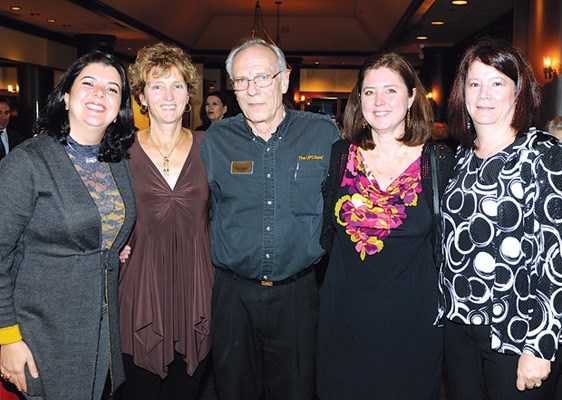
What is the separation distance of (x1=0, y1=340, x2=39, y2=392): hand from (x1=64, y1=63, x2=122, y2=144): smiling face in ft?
2.72

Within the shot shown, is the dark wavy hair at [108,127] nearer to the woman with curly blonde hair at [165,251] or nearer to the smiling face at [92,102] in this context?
the smiling face at [92,102]

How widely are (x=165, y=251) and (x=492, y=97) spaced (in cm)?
153

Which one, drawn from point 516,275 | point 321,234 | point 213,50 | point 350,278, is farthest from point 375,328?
point 213,50

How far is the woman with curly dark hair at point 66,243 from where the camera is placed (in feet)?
7.07

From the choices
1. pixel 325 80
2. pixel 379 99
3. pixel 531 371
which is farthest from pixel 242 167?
pixel 325 80

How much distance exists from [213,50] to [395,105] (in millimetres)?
17989

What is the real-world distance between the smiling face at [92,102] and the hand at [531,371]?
6.00 ft

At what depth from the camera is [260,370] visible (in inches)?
113

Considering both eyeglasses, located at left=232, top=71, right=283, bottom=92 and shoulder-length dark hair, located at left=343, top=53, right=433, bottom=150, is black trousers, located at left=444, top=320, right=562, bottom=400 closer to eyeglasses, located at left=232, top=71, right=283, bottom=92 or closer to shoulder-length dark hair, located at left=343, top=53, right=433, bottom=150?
shoulder-length dark hair, located at left=343, top=53, right=433, bottom=150

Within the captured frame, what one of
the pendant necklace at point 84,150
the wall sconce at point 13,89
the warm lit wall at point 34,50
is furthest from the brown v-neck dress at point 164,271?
the wall sconce at point 13,89

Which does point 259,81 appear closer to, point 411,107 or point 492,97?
point 411,107

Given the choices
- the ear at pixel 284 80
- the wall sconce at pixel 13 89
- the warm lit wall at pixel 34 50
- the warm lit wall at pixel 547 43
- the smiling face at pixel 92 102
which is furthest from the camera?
the wall sconce at pixel 13 89

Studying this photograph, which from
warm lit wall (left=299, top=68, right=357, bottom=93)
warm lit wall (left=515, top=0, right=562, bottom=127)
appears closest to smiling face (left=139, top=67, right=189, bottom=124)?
warm lit wall (left=515, top=0, right=562, bottom=127)

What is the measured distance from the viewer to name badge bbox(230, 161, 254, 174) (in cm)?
277
